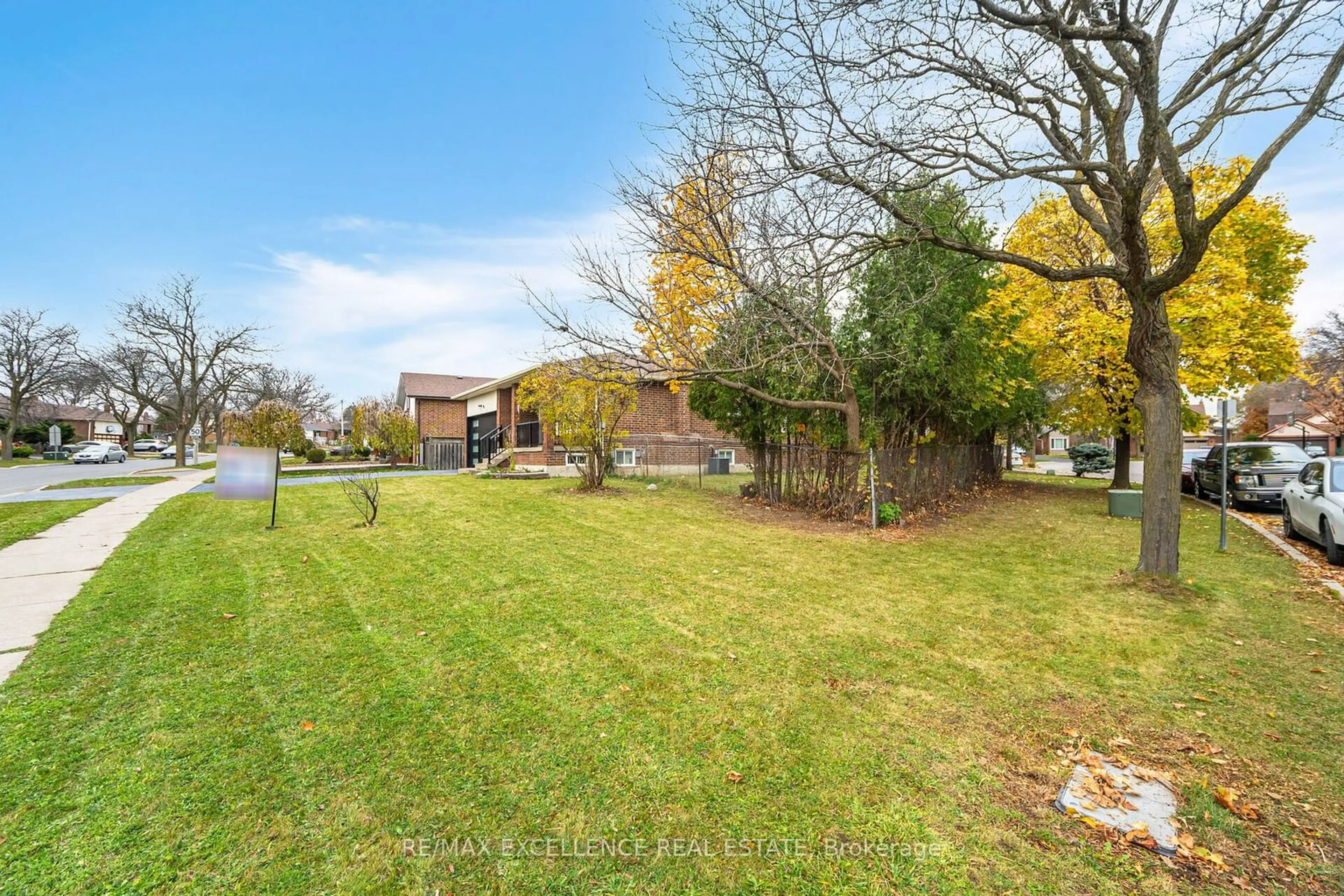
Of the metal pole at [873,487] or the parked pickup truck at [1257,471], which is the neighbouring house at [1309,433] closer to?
the parked pickup truck at [1257,471]

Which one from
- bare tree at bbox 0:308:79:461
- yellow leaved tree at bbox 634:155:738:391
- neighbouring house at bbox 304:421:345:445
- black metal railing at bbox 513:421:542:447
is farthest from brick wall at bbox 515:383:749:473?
neighbouring house at bbox 304:421:345:445

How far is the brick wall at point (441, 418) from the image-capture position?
103 ft

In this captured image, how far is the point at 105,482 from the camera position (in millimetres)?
16453

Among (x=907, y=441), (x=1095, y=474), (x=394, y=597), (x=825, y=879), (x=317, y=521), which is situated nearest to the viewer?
(x=825, y=879)

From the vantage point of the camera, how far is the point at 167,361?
91.7 feet

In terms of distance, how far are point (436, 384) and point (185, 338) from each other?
1217cm

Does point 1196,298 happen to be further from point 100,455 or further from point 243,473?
point 100,455

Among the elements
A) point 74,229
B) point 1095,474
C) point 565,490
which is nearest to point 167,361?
point 74,229

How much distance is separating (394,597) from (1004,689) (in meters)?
5.66

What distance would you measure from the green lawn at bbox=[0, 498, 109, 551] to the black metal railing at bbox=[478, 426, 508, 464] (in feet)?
43.8

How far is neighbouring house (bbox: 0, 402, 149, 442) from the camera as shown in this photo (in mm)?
57500

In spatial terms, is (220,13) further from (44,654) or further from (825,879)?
(825,879)

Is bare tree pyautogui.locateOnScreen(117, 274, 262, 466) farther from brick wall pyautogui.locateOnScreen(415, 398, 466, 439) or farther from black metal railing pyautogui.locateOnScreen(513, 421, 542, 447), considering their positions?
black metal railing pyautogui.locateOnScreen(513, 421, 542, 447)

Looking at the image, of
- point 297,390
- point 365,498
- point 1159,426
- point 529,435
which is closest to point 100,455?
point 297,390
